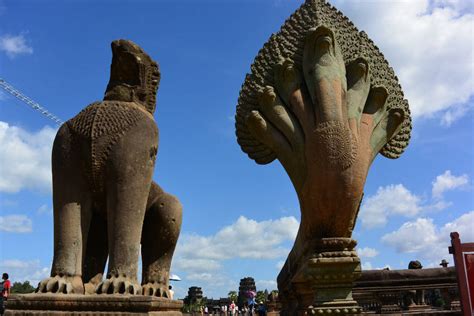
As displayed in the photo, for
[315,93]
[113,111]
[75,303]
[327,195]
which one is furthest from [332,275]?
[113,111]

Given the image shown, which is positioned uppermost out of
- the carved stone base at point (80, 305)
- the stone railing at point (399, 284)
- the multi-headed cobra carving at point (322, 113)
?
the multi-headed cobra carving at point (322, 113)

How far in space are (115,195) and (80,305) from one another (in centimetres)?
97

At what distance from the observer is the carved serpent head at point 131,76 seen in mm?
4766

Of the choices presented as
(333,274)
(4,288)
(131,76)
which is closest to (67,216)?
(131,76)

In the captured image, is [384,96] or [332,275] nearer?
[332,275]

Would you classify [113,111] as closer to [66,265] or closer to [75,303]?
[66,265]

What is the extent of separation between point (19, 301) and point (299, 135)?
2875mm

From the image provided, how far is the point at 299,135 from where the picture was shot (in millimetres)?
4602

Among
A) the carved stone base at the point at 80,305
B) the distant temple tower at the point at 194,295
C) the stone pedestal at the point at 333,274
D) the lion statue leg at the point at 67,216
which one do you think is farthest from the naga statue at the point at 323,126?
the distant temple tower at the point at 194,295

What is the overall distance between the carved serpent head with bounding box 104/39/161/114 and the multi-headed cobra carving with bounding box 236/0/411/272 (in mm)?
1085

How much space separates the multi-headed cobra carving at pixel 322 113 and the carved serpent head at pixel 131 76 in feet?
3.56

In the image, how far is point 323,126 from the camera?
4.31 metres

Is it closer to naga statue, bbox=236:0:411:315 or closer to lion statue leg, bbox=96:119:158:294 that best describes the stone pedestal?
naga statue, bbox=236:0:411:315

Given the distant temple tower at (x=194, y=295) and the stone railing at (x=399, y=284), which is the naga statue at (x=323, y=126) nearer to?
the stone railing at (x=399, y=284)
